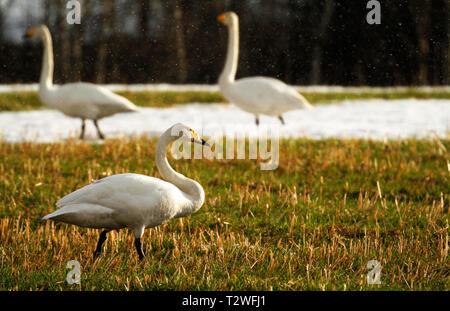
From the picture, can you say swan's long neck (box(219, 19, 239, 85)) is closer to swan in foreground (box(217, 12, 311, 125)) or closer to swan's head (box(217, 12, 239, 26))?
swan in foreground (box(217, 12, 311, 125))

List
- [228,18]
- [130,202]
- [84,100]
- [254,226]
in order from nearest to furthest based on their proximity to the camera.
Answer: [130,202]
[254,226]
[84,100]
[228,18]

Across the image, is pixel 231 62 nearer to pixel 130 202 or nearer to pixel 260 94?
pixel 260 94

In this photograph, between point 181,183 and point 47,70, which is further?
point 47,70

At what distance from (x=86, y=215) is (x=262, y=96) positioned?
8216mm

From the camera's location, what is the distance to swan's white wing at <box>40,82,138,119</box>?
11664 millimetres

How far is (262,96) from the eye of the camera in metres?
12.4

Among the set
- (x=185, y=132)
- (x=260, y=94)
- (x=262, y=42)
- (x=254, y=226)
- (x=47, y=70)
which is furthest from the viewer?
(x=262, y=42)

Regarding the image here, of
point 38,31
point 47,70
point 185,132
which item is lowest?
point 185,132

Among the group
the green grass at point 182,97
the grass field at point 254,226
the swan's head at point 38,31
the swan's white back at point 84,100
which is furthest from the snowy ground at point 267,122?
the grass field at point 254,226

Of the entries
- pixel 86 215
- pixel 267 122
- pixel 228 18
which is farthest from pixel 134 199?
pixel 267 122

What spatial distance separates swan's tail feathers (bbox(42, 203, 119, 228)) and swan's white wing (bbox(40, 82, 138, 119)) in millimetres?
7332

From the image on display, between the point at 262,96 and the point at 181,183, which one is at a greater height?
the point at 262,96
